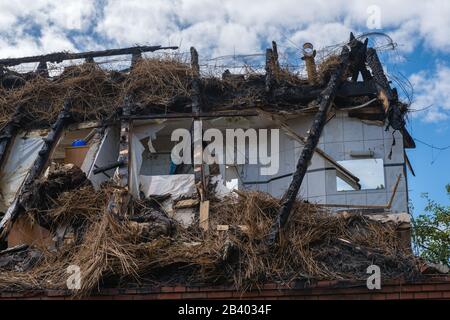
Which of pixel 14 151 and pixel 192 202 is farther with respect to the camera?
pixel 14 151

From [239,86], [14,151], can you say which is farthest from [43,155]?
[239,86]

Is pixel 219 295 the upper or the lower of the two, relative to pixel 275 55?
lower

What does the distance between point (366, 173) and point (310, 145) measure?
1.85m

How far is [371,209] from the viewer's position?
1062 cm

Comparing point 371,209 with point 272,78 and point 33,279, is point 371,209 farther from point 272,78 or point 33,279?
point 33,279

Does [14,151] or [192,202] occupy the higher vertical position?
[14,151]

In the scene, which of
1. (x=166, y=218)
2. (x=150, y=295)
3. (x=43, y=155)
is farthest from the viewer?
(x=43, y=155)

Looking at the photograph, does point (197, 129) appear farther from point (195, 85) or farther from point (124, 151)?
point (124, 151)

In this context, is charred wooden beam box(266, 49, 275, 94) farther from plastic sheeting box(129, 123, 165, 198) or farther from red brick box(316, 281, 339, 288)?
red brick box(316, 281, 339, 288)

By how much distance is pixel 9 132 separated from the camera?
12227 millimetres

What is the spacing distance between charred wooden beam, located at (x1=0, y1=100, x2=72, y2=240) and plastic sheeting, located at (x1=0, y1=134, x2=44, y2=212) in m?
0.66

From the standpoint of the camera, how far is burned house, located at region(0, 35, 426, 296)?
9.80 meters

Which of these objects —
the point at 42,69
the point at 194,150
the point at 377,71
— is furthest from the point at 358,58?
the point at 42,69

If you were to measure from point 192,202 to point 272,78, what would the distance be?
2982 millimetres
